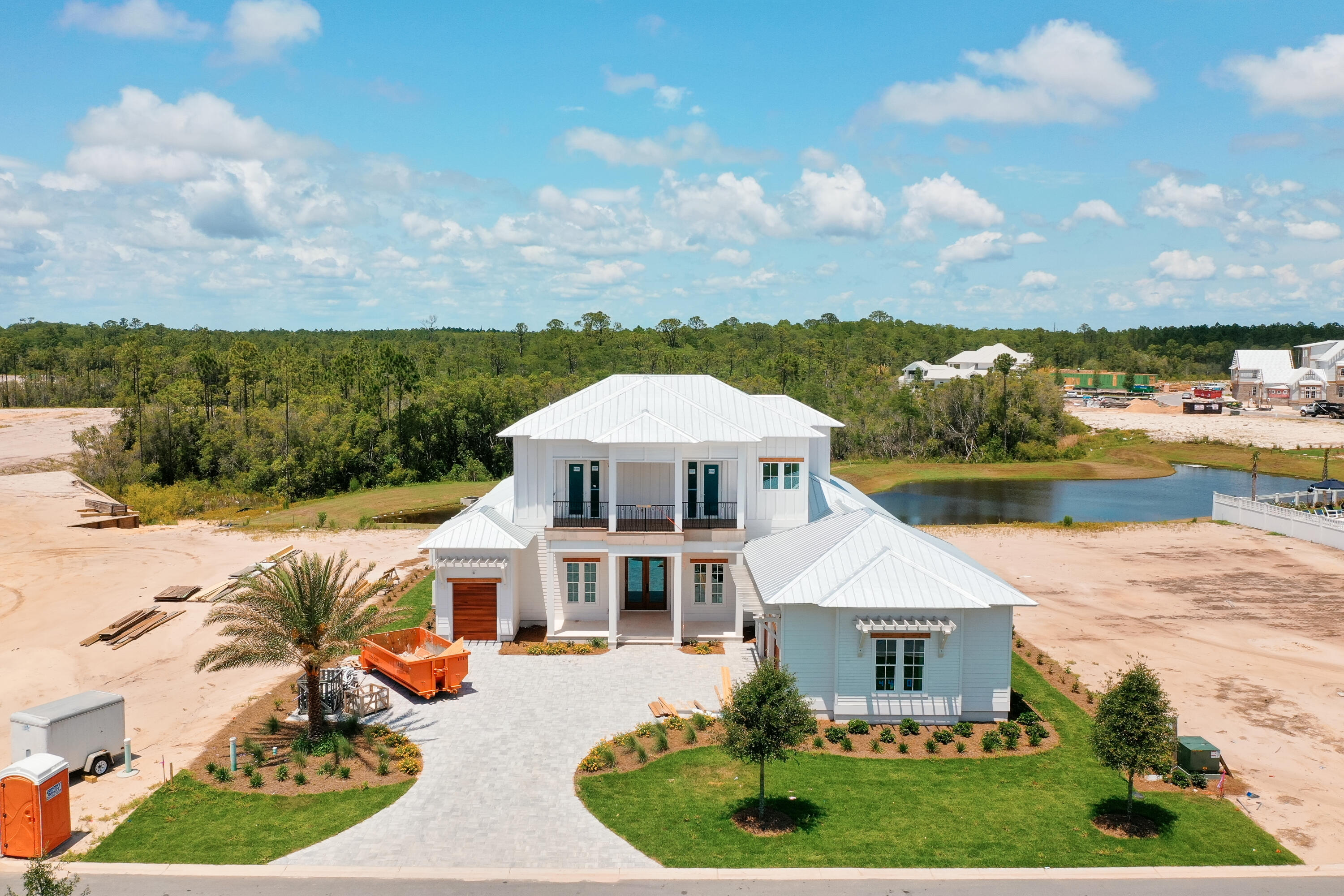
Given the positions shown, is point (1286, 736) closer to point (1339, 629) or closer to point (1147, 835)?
point (1147, 835)

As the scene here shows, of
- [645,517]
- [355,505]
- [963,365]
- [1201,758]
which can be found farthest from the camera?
[963,365]

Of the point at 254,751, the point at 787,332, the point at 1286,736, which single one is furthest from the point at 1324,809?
the point at 787,332

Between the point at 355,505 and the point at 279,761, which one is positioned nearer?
the point at 279,761

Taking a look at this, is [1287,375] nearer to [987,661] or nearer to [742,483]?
[742,483]

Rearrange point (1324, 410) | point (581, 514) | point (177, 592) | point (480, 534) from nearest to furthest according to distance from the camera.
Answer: point (480, 534), point (581, 514), point (177, 592), point (1324, 410)

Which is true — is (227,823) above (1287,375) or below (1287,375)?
below

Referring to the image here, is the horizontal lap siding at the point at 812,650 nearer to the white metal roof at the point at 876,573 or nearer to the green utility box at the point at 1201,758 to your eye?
the white metal roof at the point at 876,573

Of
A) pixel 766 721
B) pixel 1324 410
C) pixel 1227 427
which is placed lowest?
pixel 766 721

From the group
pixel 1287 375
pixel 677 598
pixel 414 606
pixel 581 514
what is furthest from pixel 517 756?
pixel 1287 375
